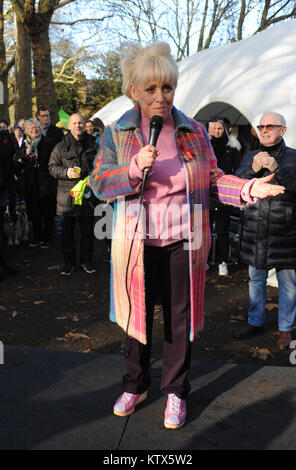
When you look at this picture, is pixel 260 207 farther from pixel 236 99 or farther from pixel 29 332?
pixel 236 99

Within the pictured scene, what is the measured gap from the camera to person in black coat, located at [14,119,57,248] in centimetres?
841

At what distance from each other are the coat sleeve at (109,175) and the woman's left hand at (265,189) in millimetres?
698

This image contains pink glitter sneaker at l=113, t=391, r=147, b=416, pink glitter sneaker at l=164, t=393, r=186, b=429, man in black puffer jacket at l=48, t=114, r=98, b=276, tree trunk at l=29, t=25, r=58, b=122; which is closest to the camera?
pink glitter sneaker at l=164, t=393, r=186, b=429

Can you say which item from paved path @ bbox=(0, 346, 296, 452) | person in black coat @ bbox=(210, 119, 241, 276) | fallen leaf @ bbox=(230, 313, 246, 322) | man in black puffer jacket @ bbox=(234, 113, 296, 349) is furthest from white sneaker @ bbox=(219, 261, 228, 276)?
paved path @ bbox=(0, 346, 296, 452)

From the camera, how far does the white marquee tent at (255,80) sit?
709cm

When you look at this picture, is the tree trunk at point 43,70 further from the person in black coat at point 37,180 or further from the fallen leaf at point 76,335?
the fallen leaf at point 76,335

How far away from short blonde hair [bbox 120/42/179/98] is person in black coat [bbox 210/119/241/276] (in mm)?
4519

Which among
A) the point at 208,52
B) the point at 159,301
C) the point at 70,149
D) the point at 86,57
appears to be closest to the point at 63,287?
the point at 70,149

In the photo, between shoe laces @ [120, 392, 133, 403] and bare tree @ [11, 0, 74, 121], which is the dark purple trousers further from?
bare tree @ [11, 0, 74, 121]

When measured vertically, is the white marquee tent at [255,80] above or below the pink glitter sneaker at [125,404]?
above

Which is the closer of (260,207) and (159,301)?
(159,301)

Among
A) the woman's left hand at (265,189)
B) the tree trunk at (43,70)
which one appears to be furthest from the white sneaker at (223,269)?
the tree trunk at (43,70)

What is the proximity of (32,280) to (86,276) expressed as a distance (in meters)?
0.79

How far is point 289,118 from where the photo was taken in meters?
6.84
